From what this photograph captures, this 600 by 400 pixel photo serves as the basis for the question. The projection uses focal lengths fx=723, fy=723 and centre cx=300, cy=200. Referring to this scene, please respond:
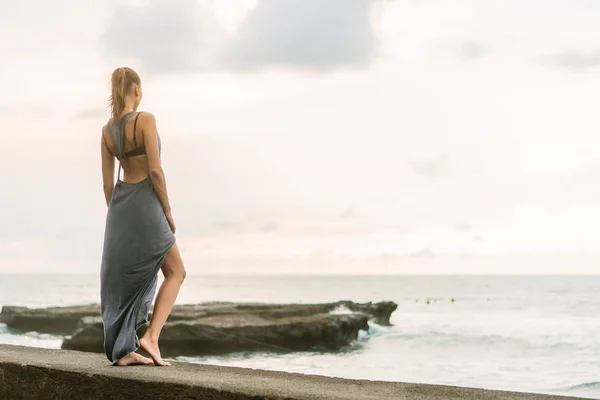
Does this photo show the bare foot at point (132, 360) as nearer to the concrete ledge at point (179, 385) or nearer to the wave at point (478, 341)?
the concrete ledge at point (179, 385)

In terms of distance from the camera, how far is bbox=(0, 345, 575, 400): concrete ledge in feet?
9.55

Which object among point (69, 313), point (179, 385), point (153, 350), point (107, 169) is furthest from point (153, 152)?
point (69, 313)

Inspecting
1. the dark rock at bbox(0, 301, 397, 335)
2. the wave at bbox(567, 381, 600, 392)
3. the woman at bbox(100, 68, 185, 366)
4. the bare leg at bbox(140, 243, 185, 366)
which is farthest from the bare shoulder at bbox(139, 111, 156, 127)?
the dark rock at bbox(0, 301, 397, 335)

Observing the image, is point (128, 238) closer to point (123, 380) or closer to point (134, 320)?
point (134, 320)

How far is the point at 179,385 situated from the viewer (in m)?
3.08

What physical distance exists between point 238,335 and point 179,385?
1869 centimetres

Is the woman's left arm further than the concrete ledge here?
Yes

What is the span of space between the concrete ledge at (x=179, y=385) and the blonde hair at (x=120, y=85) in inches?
53.0

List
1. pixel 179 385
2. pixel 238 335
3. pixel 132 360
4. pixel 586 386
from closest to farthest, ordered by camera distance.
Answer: pixel 179 385 → pixel 132 360 → pixel 586 386 → pixel 238 335

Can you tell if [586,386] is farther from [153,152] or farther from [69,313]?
[69,313]

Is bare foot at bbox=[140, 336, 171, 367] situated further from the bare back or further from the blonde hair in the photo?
the blonde hair

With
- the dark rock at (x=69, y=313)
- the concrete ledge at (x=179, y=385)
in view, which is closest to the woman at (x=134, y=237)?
the concrete ledge at (x=179, y=385)

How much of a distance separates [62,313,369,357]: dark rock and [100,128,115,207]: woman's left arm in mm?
16029

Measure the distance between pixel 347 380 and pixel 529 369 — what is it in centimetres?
2565
